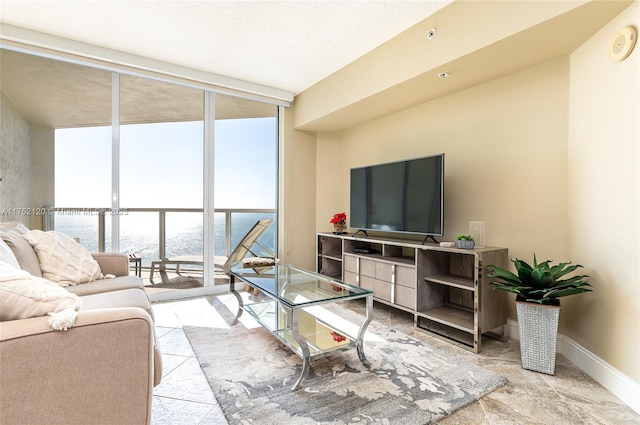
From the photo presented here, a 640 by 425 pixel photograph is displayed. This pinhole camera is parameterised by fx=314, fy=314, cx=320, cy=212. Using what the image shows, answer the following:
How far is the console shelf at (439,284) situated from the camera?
2.26 metres

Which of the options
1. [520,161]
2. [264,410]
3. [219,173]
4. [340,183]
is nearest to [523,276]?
[520,161]

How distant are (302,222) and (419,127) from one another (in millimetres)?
1962

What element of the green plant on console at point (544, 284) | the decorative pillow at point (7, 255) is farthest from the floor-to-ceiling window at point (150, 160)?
the green plant on console at point (544, 284)

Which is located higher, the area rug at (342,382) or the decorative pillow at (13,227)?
the decorative pillow at (13,227)

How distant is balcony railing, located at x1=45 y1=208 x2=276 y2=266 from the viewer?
3.13m

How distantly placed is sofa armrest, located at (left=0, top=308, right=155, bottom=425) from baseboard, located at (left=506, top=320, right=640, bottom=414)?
2.26m

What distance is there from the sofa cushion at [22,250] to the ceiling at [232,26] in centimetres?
177

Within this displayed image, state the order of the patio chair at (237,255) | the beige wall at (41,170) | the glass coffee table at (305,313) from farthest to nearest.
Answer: the patio chair at (237,255) < the beige wall at (41,170) < the glass coffee table at (305,313)

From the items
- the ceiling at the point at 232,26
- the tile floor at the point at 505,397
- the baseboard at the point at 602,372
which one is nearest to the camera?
the tile floor at the point at 505,397

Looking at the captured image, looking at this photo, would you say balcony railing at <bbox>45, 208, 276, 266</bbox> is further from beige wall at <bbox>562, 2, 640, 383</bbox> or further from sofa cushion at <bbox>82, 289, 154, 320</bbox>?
beige wall at <bbox>562, 2, 640, 383</bbox>

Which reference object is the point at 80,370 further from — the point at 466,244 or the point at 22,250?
the point at 466,244

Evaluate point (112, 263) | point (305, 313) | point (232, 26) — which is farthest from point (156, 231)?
point (232, 26)

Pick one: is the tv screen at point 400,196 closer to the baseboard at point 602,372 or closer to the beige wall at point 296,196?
the beige wall at point 296,196

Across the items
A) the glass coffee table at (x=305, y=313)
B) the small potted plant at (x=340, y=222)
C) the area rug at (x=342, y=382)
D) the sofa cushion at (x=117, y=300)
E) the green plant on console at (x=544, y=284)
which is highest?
the small potted plant at (x=340, y=222)
